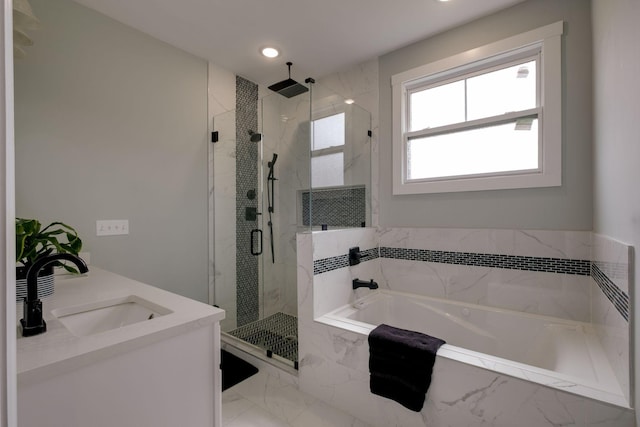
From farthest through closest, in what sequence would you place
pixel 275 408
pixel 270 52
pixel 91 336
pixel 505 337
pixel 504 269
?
pixel 270 52
pixel 504 269
pixel 505 337
pixel 275 408
pixel 91 336

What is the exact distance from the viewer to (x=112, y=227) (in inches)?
81.2

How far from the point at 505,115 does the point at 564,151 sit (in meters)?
0.46

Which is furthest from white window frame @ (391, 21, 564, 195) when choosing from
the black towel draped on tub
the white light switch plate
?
the white light switch plate

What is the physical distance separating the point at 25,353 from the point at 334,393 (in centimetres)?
158

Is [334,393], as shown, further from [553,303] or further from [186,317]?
[553,303]

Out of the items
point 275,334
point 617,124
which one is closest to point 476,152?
point 617,124

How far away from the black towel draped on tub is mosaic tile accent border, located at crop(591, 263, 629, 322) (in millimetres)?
764

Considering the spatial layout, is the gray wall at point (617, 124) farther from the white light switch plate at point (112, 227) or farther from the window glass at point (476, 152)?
the white light switch plate at point (112, 227)

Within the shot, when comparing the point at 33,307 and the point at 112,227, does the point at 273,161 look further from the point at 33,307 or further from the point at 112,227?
the point at 33,307

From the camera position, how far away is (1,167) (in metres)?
0.35

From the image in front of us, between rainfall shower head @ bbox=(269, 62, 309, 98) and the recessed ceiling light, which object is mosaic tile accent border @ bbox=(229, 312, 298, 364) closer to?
rainfall shower head @ bbox=(269, 62, 309, 98)

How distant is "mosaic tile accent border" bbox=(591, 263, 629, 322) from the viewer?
1.15 metres

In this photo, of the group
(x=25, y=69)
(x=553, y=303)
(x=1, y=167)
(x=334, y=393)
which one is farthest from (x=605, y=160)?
(x=25, y=69)

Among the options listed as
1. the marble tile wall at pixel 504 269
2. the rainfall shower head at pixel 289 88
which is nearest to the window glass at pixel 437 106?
the marble tile wall at pixel 504 269
